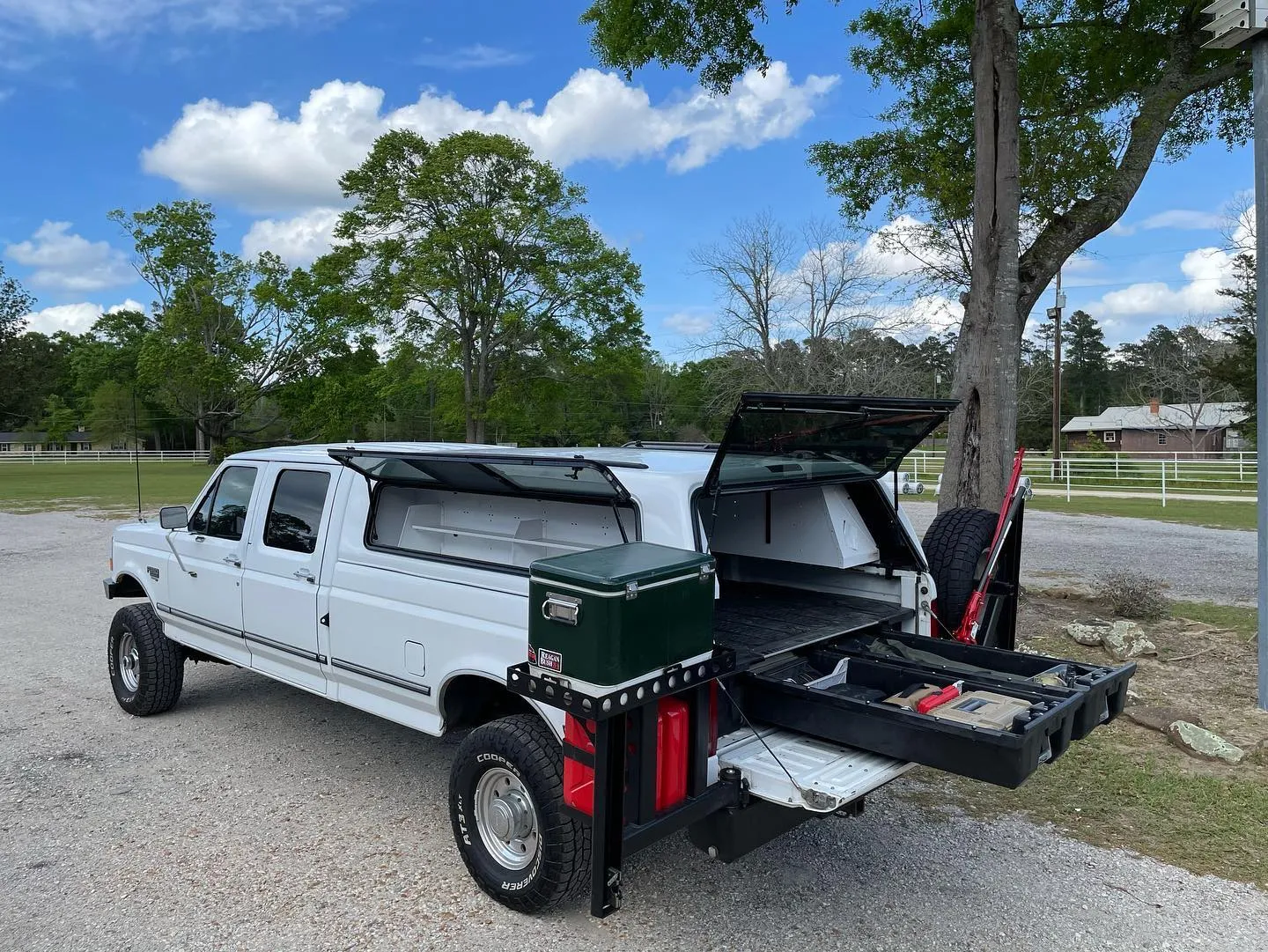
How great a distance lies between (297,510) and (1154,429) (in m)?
69.8

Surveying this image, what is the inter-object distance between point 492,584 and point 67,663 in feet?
18.6

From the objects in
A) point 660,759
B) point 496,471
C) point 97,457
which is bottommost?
point 97,457

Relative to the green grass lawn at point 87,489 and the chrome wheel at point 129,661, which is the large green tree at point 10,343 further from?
the chrome wheel at point 129,661

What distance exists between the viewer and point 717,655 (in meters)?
3.20

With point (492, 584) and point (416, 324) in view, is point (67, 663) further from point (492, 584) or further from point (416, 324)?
point (416, 324)

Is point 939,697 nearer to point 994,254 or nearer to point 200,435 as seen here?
point 994,254

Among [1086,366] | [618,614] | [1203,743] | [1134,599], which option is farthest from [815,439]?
[1086,366]

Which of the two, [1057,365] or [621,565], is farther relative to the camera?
[1057,365]

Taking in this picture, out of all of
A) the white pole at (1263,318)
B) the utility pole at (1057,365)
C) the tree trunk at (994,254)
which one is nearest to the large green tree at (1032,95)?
the tree trunk at (994,254)

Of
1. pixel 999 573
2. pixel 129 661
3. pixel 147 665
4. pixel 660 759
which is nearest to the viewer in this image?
pixel 660 759

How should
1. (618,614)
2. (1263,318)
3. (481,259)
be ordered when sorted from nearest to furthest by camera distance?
1. (618,614)
2. (1263,318)
3. (481,259)

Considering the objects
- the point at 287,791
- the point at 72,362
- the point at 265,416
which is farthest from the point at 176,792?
the point at 72,362

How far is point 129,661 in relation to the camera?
616 centimetres

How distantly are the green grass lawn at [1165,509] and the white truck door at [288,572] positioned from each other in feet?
57.7
